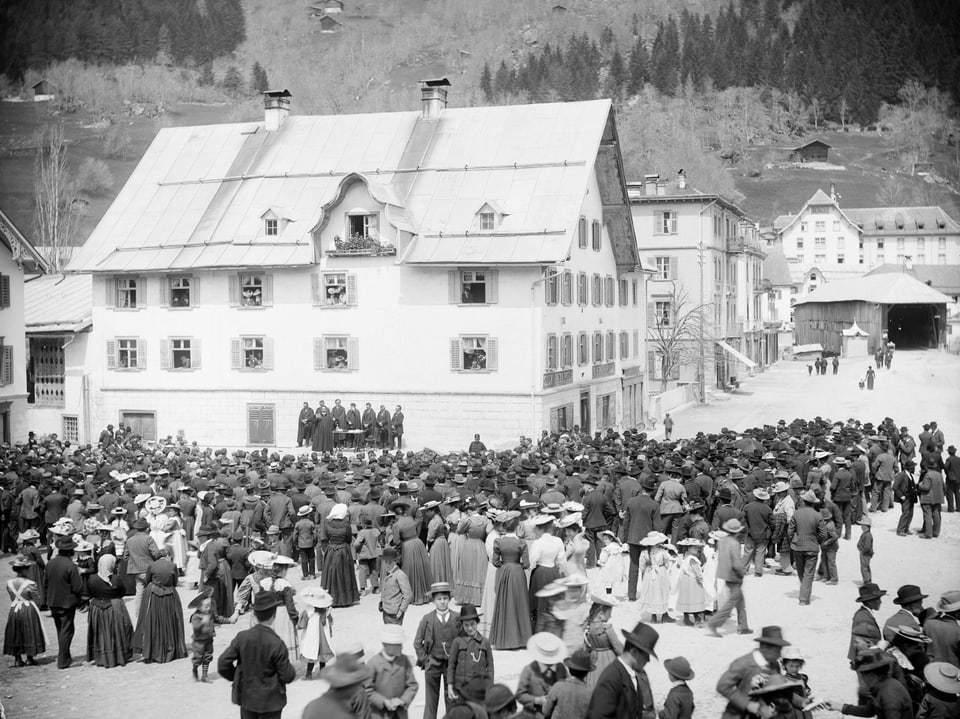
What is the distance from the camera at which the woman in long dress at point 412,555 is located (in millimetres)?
15969

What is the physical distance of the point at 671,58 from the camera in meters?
93.9

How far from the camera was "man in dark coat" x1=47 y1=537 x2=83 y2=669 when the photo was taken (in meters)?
13.8

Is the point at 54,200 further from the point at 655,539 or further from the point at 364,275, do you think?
the point at 655,539

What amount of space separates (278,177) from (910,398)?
106 feet

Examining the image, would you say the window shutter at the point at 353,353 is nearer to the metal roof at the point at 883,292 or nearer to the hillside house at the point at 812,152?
the metal roof at the point at 883,292

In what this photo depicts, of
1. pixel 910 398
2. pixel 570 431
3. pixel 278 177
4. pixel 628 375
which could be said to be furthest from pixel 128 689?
pixel 910 398

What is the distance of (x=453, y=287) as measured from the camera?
37.2 metres

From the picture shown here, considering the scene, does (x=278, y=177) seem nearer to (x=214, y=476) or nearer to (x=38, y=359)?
(x=38, y=359)

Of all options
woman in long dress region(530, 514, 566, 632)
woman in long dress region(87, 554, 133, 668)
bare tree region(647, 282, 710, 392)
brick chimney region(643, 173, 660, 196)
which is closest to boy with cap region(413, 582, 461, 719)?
woman in long dress region(530, 514, 566, 632)

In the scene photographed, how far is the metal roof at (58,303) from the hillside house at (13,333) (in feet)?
12.4

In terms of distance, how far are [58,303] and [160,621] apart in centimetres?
3396

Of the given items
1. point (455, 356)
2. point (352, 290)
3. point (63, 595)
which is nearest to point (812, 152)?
point (455, 356)

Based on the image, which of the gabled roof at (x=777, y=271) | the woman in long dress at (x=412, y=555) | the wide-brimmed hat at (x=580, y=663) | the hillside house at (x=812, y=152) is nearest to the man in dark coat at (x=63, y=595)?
the woman in long dress at (x=412, y=555)

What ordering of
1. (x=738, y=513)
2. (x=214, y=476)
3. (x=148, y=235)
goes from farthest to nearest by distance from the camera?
(x=148, y=235) < (x=214, y=476) < (x=738, y=513)
